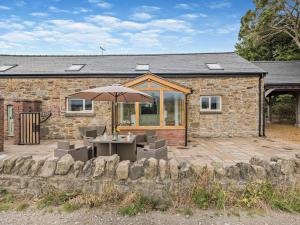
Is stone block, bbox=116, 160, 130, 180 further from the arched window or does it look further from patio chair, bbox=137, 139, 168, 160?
the arched window

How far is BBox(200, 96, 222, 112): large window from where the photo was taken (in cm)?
1126

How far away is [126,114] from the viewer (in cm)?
928

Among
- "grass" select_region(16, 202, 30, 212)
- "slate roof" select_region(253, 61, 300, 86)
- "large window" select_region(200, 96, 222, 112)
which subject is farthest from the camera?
"slate roof" select_region(253, 61, 300, 86)

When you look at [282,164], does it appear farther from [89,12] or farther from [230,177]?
[89,12]

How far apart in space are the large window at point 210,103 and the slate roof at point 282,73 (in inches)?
211

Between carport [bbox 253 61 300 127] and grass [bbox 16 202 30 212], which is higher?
carport [bbox 253 61 300 127]

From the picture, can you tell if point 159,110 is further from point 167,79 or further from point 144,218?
point 144,218

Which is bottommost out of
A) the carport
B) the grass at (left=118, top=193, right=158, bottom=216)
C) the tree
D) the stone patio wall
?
the grass at (left=118, top=193, right=158, bottom=216)

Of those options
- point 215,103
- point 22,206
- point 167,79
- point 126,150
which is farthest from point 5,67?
point 215,103

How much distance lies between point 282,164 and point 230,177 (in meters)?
1.03

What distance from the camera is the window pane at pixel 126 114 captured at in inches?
360

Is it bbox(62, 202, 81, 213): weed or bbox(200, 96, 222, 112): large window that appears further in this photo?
bbox(200, 96, 222, 112): large window

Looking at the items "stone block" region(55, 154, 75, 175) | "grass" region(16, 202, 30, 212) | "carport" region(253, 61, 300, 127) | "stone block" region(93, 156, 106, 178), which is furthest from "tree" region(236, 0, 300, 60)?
"grass" region(16, 202, 30, 212)

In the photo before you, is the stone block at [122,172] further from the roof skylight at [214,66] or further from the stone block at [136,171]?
the roof skylight at [214,66]
